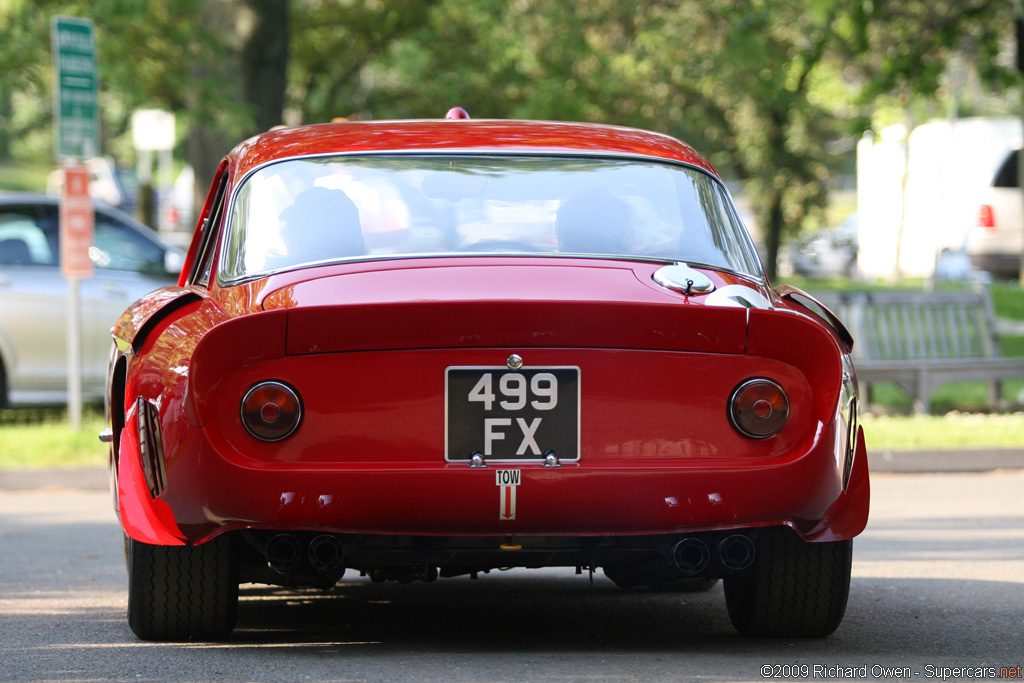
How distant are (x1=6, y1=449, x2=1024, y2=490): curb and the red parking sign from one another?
1860 mm

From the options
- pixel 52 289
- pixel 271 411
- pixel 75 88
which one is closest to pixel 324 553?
pixel 271 411

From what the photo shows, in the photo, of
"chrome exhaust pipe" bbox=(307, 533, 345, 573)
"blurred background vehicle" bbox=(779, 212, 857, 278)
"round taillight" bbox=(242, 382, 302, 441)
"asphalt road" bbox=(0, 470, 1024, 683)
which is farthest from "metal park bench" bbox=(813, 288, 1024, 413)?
"blurred background vehicle" bbox=(779, 212, 857, 278)

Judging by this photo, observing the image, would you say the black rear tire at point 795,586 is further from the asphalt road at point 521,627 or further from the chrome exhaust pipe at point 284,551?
the chrome exhaust pipe at point 284,551

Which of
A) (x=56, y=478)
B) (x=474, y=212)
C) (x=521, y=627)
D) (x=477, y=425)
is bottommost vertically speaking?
(x=56, y=478)

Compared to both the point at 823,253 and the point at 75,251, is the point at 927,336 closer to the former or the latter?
the point at 75,251

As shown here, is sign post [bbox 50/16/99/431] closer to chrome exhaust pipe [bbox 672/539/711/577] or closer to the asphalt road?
the asphalt road

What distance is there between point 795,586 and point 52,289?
9225mm

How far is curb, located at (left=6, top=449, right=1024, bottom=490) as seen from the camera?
986cm

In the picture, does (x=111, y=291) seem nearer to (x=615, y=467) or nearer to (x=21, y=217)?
(x=21, y=217)

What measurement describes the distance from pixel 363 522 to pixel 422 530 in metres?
0.16

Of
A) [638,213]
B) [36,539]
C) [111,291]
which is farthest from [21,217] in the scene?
[638,213]

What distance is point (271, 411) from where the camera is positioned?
13.5ft

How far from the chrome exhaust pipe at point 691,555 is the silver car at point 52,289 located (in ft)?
29.6

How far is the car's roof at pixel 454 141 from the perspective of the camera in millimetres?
5078
